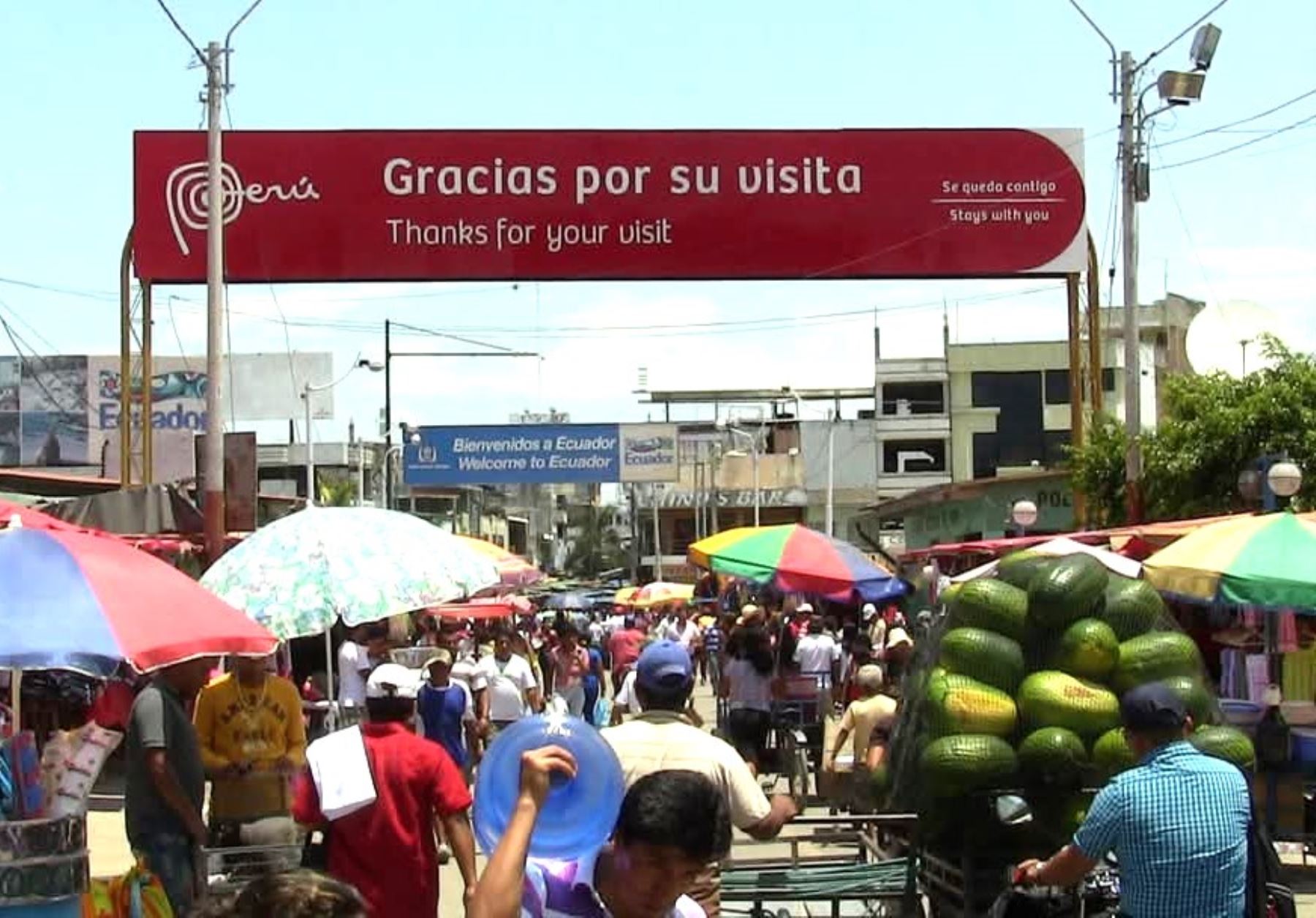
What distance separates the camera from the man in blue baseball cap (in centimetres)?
625

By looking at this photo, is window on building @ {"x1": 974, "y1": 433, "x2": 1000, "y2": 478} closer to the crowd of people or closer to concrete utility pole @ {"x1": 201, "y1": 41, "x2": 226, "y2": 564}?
concrete utility pole @ {"x1": 201, "y1": 41, "x2": 226, "y2": 564}

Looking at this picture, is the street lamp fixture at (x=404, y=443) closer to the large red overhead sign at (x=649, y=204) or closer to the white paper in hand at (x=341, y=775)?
the large red overhead sign at (x=649, y=204)

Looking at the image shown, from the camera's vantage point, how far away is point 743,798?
625cm

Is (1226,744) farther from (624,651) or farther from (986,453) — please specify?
A: (986,453)

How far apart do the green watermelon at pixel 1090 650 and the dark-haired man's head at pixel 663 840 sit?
5503 mm

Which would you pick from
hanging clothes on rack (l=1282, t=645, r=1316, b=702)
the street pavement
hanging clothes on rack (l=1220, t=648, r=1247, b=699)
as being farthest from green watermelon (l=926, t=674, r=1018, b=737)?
hanging clothes on rack (l=1220, t=648, r=1247, b=699)

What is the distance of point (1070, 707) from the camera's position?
352 inches

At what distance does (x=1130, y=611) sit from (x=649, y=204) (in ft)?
49.7

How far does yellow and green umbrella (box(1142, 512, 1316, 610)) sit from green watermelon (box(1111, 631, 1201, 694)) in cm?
256

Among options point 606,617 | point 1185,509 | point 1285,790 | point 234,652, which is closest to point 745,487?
point 606,617

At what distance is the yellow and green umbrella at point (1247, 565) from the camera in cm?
1163

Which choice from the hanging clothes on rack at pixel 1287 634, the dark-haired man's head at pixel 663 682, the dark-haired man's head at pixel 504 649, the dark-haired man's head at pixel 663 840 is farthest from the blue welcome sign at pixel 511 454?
the dark-haired man's head at pixel 663 840

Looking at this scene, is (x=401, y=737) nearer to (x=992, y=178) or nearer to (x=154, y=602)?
(x=154, y=602)

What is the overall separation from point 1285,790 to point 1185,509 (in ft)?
40.0
